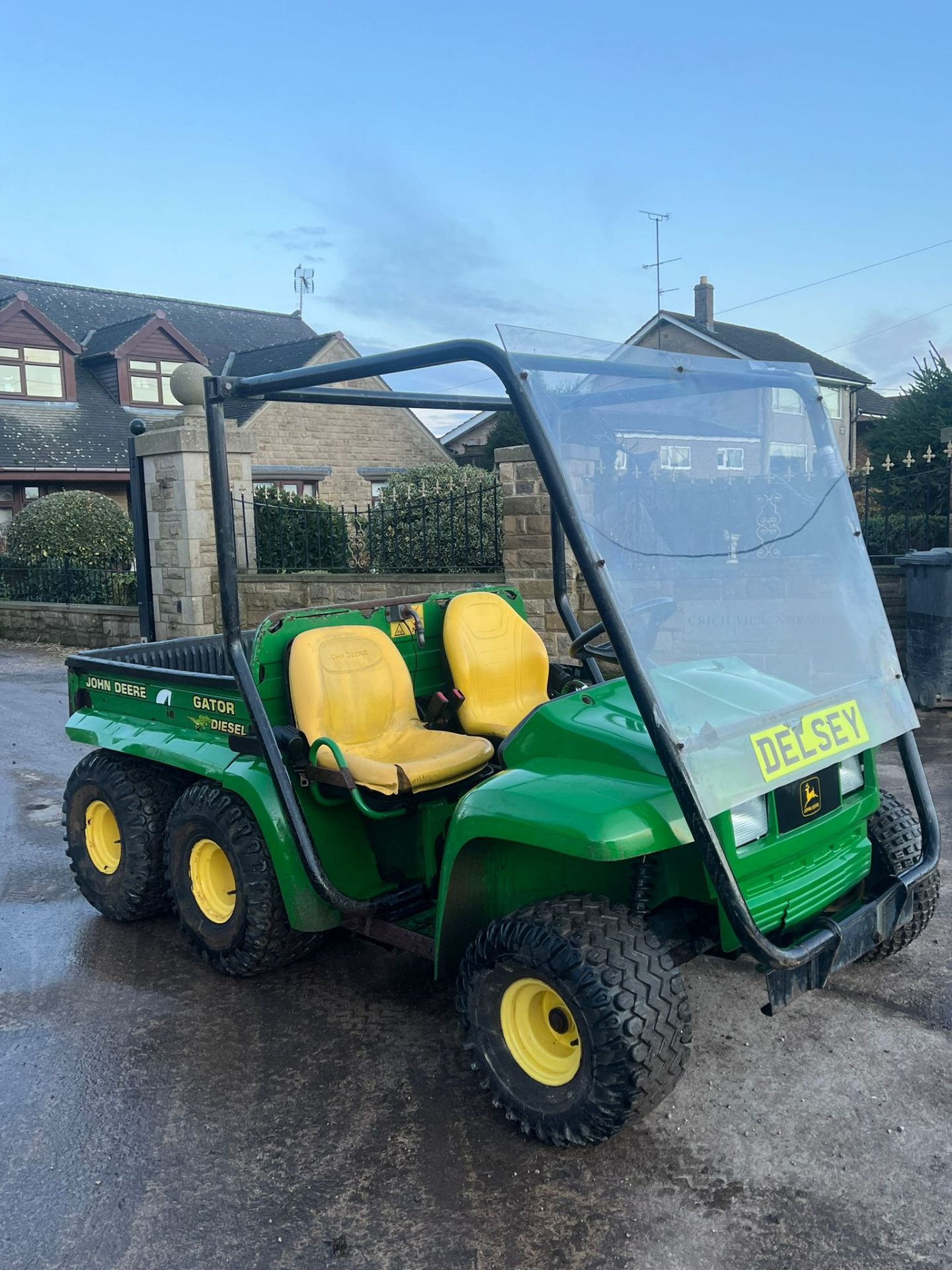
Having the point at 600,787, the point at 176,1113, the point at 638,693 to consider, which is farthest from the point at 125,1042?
the point at 638,693

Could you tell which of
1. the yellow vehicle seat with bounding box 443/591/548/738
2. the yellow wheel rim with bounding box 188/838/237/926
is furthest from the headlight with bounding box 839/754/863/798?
the yellow wheel rim with bounding box 188/838/237/926

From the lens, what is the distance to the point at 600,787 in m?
2.96

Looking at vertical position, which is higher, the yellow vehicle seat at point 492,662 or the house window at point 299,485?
the house window at point 299,485

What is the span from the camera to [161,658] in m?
5.41

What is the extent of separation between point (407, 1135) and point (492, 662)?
202 centimetres

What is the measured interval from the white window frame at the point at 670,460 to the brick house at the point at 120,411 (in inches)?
828

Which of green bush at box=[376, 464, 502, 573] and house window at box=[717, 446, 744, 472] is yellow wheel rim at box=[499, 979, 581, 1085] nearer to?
house window at box=[717, 446, 744, 472]

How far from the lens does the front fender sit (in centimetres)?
275

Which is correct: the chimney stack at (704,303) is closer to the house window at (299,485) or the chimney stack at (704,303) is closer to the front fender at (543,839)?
the house window at (299,485)

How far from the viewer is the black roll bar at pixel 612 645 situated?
2688mm

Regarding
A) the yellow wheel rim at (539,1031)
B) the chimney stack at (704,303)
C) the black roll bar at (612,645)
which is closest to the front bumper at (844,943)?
the black roll bar at (612,645)

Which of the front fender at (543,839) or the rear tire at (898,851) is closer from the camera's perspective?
the front fender at (543,839)

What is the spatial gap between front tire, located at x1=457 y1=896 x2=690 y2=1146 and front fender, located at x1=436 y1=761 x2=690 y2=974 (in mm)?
154

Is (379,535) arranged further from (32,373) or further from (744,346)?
(744,346)
